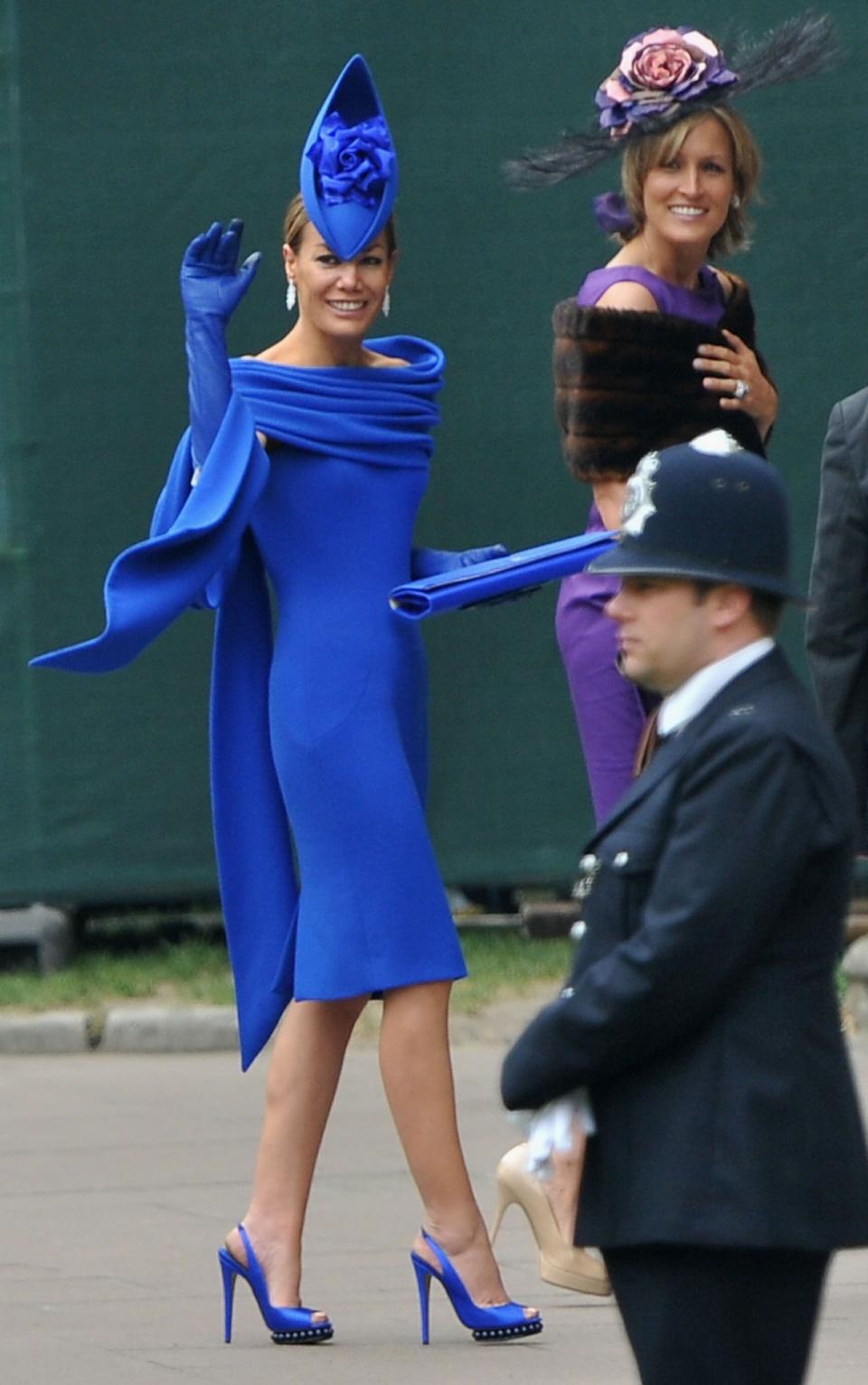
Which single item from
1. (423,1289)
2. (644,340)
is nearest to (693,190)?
(644,340)

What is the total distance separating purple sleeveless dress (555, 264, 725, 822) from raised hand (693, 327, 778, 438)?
8 centimetres

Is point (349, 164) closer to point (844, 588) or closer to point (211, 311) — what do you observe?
point (211, 311)

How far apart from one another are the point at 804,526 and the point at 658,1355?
5978mm

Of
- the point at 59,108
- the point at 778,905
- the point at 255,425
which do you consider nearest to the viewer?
the point at 778,905

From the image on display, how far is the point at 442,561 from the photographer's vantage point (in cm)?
521

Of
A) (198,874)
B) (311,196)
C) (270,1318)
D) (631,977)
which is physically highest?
(311,196)

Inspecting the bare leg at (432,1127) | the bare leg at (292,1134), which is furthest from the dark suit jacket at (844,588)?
the bare leg at (292,1134)

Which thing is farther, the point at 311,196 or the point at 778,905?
the point at 311,196

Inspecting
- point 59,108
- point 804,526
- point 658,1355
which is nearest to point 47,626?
point 59,108

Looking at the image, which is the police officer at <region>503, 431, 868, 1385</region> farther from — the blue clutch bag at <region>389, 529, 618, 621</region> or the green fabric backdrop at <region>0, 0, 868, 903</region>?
the green fabric backdrop at <region>0, 0, 868, 903</region>

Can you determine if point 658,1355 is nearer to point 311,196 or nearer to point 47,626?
point 311,196

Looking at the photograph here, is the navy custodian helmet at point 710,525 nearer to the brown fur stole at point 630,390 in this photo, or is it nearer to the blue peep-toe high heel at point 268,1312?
the brown fur stole at point 630,390

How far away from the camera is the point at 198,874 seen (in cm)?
877

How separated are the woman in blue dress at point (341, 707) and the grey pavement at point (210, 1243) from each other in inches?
6.0
